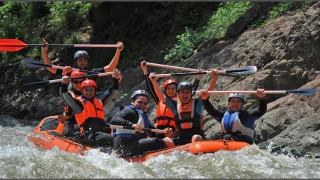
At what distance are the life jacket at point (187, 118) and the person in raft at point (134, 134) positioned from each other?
0.41 metres

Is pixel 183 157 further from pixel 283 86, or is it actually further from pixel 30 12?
pixel 30 12

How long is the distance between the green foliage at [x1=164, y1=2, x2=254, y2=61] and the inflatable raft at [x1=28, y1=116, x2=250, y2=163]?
4365mm

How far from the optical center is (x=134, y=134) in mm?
6367

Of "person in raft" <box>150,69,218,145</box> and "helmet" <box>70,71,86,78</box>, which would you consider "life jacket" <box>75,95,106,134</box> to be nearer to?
"helmet" <box>70,71,86,78</box>

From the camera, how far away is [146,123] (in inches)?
260

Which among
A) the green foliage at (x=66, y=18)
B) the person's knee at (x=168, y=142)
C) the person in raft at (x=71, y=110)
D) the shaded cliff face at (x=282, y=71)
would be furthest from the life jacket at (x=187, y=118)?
the green foliage at (x=66, y=18)

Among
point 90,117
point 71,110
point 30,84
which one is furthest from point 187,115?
point 30,84

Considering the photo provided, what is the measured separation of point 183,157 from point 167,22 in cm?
800

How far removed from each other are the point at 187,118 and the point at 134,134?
2.90 ft

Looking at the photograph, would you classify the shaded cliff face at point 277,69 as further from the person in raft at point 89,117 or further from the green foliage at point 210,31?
the person in raft at point 89,117

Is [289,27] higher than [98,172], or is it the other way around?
[289,27]

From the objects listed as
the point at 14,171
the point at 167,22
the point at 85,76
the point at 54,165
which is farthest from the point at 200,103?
the point at 167,22

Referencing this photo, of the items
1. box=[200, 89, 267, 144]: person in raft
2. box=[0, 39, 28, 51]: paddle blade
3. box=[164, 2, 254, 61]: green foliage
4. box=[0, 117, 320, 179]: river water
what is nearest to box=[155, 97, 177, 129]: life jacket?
box=[200, 89, 267, 144]: person in raft

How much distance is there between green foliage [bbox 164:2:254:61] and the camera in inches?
442
